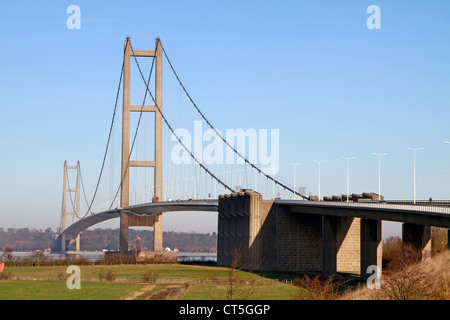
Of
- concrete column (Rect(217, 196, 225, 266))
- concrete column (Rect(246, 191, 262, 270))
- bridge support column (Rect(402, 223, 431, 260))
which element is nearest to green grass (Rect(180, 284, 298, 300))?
bridge support column (Rect(402, 223, 431, 260))

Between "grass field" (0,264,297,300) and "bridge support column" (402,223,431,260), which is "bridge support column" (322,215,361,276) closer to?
"grass field" (0,264,297,300)

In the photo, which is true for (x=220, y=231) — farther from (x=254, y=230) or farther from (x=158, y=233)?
(x=158, y=233)

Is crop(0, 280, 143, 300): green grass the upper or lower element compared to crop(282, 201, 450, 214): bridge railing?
lower

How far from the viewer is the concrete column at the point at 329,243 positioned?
82375mm

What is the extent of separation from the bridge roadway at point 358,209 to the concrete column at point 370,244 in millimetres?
1810

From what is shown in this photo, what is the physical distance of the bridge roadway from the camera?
185 ft

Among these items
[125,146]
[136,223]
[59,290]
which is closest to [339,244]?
[59,290]

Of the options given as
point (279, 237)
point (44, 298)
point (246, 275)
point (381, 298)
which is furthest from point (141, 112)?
point (381, 298)

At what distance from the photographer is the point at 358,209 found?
70500mm

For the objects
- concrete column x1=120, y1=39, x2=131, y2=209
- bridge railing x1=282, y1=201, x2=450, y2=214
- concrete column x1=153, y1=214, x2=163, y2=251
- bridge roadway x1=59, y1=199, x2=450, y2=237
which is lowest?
concrete column x1=153, y1=214, x2=163, y2=251

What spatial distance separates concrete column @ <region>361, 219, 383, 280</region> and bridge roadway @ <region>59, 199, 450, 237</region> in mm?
1810

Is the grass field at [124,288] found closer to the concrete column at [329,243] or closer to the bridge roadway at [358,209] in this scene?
the bridge roadway at [358,209]
